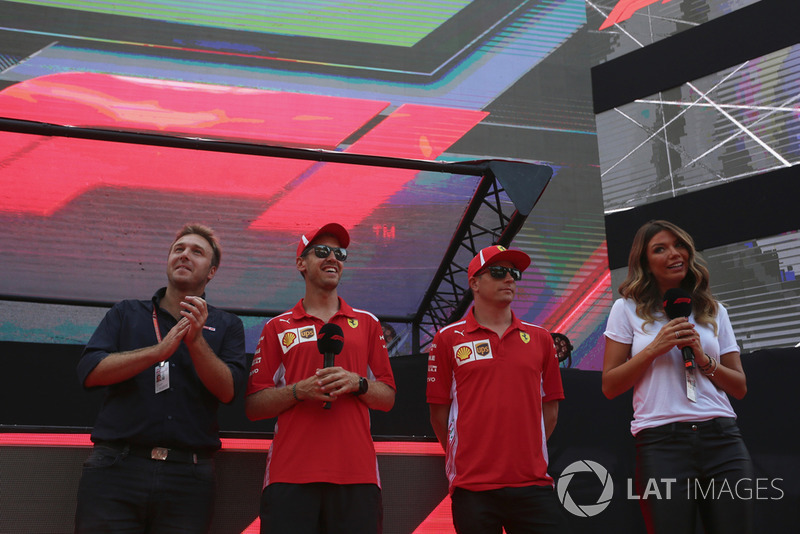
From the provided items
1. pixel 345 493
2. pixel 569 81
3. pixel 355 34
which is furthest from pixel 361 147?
pixel 345 493

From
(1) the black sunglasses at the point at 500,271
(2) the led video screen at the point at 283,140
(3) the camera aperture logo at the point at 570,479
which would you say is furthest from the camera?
(2) the led video screen at the point at 283,140

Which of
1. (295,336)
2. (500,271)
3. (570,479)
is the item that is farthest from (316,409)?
(570,479)

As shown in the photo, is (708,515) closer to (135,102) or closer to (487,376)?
(487,376)

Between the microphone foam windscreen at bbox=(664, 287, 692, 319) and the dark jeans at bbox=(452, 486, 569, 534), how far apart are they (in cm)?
72

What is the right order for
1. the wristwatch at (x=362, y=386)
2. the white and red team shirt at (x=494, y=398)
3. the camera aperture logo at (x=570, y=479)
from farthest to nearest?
the camera aperture logo at (x=570, y=479), the white and red team shirt at (x=494, y=398), the wristwatch at (x=362, y=386)

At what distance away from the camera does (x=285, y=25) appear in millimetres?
7945

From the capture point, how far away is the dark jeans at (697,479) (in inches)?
73.2

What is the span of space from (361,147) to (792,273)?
4.94 meters

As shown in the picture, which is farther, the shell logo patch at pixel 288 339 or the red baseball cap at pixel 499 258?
the red baseball cap at pixel 499 258

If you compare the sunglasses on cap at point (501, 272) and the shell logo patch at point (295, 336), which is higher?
the sunglasses on cap at point (501, 272)

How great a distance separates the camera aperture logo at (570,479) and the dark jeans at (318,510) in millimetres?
1122

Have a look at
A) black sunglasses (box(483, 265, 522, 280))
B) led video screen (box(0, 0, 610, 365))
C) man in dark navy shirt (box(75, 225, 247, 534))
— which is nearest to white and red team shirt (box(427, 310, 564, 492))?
black sunglasses (box(483, 265, 522, 280))

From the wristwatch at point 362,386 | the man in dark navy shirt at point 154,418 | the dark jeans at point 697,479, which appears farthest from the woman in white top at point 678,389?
the man in dark navy shirt at point 154,418

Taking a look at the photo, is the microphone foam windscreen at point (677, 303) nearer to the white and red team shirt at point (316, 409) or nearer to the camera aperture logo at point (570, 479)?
the white and red team shirt at point (316, 409)
